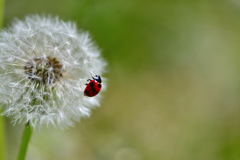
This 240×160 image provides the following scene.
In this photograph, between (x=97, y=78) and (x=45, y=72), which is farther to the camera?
(x=97, y=78)

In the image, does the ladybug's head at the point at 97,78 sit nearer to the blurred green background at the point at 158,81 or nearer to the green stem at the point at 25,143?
the green stem at the point at 25,143

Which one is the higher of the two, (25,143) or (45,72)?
(45,72)

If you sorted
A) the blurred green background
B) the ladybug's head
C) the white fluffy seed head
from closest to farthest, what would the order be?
the white fluffy seed head
the ladybug's head
the blurred green background

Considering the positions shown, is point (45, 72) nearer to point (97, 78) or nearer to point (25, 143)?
point (97, 78)


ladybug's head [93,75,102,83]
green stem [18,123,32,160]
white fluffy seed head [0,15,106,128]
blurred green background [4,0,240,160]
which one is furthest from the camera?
blurred green background [4,0,240,160]

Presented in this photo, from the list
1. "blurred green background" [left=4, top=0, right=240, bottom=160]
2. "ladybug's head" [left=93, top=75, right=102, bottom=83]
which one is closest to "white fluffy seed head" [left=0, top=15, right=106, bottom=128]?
"ladybug's head" [left=93, top=75, right=102, bottom=83]

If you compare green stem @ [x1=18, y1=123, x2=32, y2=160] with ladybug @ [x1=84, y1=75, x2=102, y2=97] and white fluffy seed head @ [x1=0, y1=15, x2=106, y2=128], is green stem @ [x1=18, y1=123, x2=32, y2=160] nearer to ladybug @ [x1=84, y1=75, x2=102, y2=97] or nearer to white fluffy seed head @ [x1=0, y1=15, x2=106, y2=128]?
white fluffy seed head @ [x1=0, y1=15, x2=106, y2=128]

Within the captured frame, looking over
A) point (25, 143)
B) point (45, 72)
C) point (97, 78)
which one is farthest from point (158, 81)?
point (25, 143)
